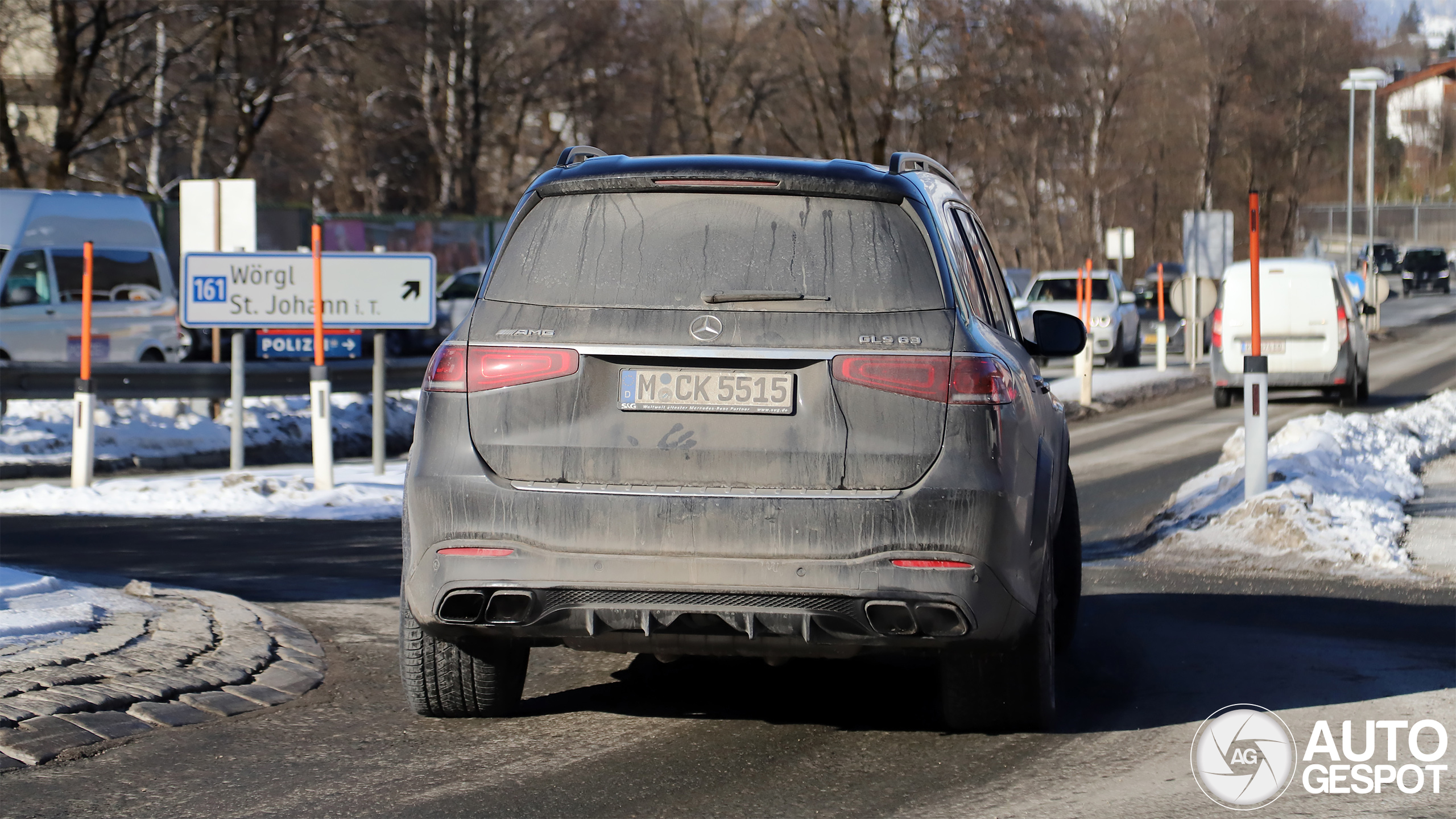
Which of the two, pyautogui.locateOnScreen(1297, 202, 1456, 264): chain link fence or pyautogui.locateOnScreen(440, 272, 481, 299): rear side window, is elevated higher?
pyautogui.locateOnScreen(1297, 202, 1456, 264): chain link fence

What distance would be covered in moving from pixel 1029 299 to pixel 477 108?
21330 mm

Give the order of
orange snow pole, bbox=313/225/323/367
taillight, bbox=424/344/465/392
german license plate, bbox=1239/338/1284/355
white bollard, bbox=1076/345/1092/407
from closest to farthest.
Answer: taillight, bbox=424/344/465/392
orange snow pole, bbox=313/225/323/367
german license plate, bbox=1239/338/1284/355
white bollard, bbox=1076/345/1092/407

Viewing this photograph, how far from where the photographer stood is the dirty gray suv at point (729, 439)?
4703 mm

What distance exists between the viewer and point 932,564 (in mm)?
4688

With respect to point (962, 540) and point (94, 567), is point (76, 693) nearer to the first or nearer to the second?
point (962, 540)

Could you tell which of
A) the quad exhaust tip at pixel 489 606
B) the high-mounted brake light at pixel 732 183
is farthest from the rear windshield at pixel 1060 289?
the quad exhaust tip at pixel 489 606

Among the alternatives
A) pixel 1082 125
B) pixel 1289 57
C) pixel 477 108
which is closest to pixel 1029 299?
pixel 477 108

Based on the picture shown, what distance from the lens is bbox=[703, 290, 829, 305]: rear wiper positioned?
4828 millimetres

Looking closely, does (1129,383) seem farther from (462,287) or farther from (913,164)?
(913,164)

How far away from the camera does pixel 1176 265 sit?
65375 mm

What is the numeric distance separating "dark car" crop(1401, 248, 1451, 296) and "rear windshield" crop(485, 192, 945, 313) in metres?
69.4

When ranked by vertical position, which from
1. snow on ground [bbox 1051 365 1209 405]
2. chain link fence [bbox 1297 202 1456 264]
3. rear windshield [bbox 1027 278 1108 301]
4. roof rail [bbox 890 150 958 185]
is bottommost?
snow on ground [bbox 1051 365 1209 405]

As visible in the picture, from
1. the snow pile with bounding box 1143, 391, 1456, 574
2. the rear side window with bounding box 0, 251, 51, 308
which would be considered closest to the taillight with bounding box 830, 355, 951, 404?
the snow pile with bounding box 1143, 391, 1456, 574

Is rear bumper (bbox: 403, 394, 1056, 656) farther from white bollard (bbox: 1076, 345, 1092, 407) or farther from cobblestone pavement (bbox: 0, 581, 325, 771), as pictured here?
white bollard (bbox: 1076, 345, 1092, 407)
